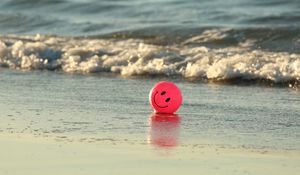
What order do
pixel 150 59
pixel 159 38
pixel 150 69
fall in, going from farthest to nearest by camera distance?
pixel 159 38 < pixel 150 59 < pixel 150 69

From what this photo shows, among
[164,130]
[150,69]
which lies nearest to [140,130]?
[164,130]

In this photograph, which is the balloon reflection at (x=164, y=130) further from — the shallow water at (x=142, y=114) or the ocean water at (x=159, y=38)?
the ocean water at (x=159, y=38)

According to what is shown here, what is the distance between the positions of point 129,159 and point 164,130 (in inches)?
65.4

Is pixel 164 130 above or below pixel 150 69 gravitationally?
below

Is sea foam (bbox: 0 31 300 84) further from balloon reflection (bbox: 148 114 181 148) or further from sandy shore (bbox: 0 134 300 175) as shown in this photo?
sandy shore (bbox: 0 134 300 175)

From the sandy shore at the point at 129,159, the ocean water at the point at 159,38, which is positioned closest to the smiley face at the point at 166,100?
the sandy shore at the point at 129,159

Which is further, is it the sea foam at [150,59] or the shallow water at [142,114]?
the sea foam at [150,59]

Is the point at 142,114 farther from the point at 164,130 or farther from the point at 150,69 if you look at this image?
the point at 150,69

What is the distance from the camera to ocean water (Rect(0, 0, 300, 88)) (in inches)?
529

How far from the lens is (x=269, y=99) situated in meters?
11.1

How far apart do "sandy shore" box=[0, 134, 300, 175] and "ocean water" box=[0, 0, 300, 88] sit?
16.7 ft

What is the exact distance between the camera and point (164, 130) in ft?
28.8

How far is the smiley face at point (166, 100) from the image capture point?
9805 mm

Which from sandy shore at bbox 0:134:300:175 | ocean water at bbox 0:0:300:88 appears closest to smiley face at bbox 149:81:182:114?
sandy shore at bbox 0:134:300:175
